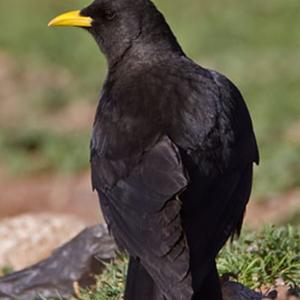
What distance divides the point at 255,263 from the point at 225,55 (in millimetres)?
7773

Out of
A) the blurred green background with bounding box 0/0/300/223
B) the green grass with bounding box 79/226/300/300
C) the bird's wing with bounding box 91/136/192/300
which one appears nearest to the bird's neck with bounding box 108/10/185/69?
the bird's wing with bounding box 91/136/192/300

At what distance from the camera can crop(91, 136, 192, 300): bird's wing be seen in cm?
528

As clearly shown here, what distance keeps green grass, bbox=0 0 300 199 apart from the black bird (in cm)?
450

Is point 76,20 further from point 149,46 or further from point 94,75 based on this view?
point 94,75

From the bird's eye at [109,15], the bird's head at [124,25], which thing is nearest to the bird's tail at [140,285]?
the bird's head at [124,25]

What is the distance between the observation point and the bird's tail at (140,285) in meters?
5.39

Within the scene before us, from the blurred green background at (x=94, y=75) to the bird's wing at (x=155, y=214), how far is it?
4023 mm

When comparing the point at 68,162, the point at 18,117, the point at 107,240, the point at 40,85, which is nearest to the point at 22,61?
the point at 40,85

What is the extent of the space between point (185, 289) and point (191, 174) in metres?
0.61

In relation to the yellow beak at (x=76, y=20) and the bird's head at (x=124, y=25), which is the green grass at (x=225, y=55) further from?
the bird's head at (x=124, y=25)

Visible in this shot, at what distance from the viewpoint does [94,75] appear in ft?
47.5

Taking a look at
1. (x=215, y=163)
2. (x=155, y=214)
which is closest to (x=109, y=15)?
(x=215, y=163)

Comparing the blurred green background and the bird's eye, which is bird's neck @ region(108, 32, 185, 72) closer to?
the bird's eye

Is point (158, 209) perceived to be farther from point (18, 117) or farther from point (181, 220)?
point (18, 117)
